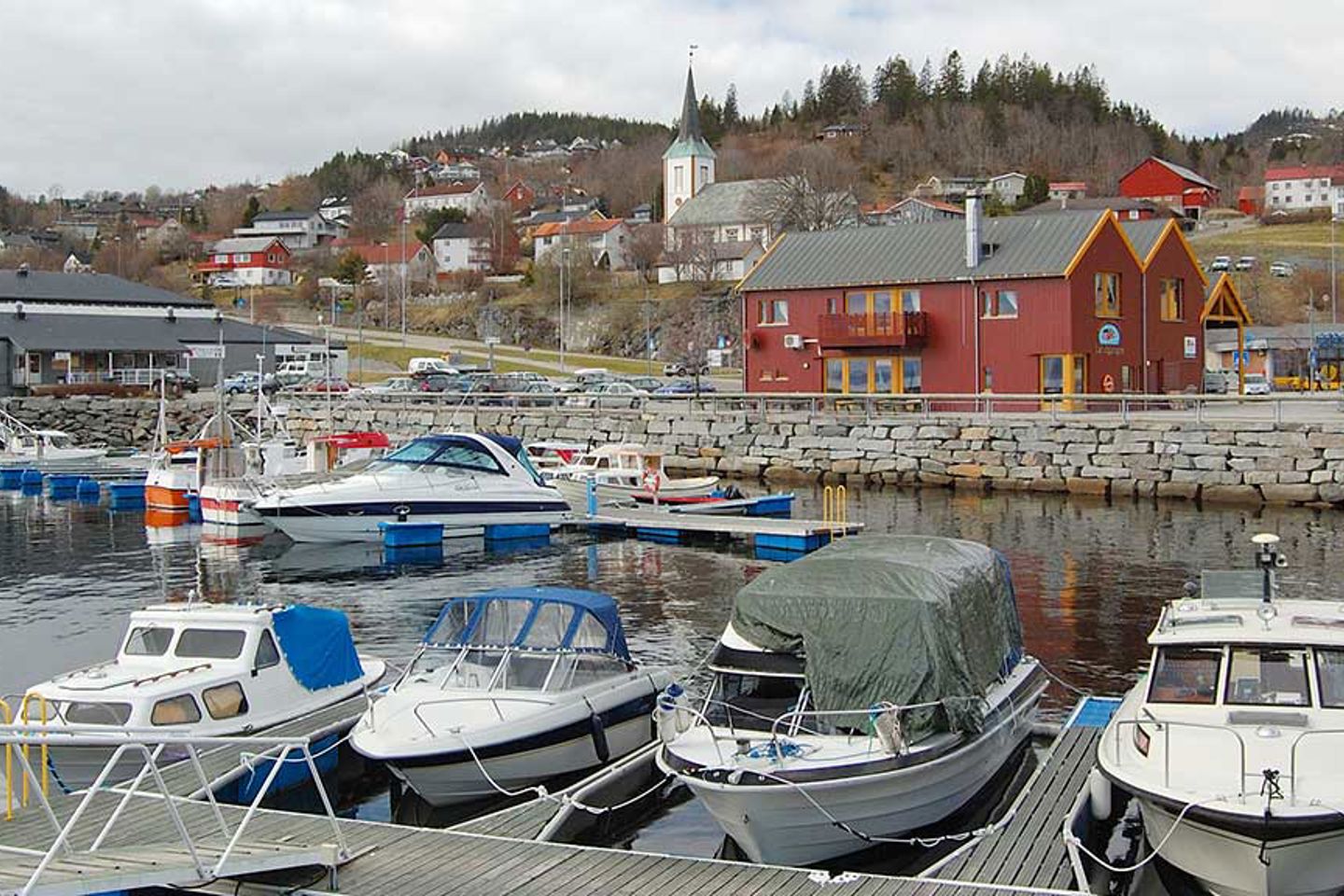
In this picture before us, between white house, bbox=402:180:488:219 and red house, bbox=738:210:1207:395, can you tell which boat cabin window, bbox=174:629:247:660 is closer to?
red house, bbox=738:210:1207:395

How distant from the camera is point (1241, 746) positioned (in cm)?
1275

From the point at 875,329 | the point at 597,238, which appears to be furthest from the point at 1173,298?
the point at 597,238

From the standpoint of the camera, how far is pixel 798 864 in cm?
1473

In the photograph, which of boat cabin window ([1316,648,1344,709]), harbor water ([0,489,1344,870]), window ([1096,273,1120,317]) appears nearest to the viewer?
boat cabin window ([1316,648,1344,709])

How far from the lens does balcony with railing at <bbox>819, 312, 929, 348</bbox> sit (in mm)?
61156

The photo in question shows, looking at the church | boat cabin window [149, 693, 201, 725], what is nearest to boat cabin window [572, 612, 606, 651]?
boat cabin window [149, 693, 201, 725]

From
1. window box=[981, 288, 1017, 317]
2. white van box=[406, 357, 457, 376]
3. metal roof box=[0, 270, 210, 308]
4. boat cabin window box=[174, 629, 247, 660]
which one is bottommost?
boat cabin window box=[174, 629, 247, 660]

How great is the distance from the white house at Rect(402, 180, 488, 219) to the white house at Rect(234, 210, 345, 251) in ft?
36.4

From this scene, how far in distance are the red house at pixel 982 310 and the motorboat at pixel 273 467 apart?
70.9 ft

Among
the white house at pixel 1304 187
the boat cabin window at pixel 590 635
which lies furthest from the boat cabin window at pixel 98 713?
the white house at pixel 1304 187

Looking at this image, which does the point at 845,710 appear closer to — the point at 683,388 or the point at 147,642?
the point at 147,642

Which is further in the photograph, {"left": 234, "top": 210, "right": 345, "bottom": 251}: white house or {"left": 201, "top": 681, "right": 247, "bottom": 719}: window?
{"left": 234, "top": 210, "right": 345, "bottom": 251}: white house

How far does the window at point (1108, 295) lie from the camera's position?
60125mm

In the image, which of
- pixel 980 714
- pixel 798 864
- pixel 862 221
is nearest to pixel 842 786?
pixel 798 864
